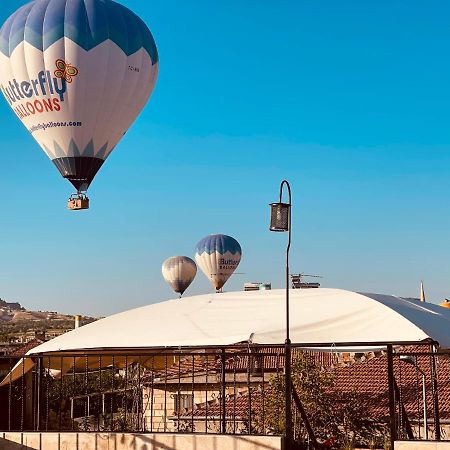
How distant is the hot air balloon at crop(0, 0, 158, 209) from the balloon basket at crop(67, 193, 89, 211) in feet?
0.11

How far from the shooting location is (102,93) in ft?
85.5

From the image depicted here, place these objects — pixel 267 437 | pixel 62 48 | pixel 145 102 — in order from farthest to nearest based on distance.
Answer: pixel 145 102 → pixel 62 48 → pixel 267 437

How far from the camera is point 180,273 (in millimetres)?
70938

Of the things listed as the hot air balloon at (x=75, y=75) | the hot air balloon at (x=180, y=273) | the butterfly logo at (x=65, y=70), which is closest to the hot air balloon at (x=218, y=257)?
the hot air balloon at (x=180, y=273)

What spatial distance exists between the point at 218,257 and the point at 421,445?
54519 mm

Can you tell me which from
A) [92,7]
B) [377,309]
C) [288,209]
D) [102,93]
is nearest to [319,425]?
[377,309]

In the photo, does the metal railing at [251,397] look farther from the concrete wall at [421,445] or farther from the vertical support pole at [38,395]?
the concrete wall at [421,445]

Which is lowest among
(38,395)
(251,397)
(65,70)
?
(251,397)

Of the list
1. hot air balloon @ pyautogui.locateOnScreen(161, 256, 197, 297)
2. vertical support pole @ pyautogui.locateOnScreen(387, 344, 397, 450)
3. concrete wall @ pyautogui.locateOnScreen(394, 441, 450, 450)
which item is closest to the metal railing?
vertical support pole @ pyautogui.locateOnScreen(387, 344, 397, 450)

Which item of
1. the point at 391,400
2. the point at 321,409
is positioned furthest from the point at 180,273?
the point at 391,400

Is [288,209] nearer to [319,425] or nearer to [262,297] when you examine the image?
[262,297]

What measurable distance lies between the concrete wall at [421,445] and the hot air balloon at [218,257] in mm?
53375

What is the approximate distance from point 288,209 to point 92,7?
17064 mm

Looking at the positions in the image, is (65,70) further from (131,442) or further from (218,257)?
(218,257)
